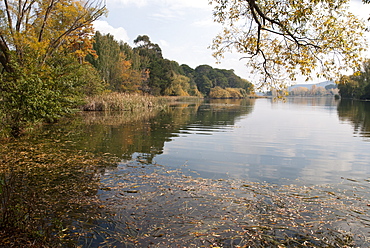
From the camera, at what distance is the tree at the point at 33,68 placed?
9.32 meters

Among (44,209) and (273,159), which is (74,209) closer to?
(44,209)

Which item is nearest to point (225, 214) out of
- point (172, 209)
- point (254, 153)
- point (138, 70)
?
point (172, 209)

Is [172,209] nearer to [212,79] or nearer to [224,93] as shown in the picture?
[224,93]

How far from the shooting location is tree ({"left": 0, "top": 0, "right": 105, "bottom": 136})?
9.32 meters

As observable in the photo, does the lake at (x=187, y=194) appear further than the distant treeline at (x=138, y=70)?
No

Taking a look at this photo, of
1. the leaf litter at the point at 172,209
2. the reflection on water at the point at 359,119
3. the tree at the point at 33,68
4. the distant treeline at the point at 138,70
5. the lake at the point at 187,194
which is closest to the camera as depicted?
the leaf litter at the point at 172,209

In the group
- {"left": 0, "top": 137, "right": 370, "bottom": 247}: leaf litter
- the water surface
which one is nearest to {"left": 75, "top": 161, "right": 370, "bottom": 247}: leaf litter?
{"left": 0, "top": 137, "right": 370, "bottom": 247}: leaf litter

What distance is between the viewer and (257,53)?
828cm

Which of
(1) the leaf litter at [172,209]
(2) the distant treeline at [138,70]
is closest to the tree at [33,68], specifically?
(1) the leaf litter at [172,209]

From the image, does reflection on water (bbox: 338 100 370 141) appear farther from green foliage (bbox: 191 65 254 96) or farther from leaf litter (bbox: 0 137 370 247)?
green foliage (bbox: 191 65 254 96)

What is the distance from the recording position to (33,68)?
427 inches

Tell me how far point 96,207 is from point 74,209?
351 mm

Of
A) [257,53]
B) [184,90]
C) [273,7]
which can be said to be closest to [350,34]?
[273,7]

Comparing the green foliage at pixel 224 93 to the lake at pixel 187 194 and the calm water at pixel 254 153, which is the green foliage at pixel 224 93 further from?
the lake at pixel 187 194
